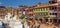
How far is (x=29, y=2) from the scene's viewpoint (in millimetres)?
1739

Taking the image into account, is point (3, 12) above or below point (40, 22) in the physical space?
above

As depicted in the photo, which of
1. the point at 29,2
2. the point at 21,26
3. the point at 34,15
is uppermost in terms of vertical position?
the point at 29,2

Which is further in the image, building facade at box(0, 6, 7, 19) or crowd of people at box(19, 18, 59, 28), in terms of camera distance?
building facade at box(0, 6, 7, 19)

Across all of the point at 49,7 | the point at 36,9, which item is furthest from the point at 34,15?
the point at 49,7

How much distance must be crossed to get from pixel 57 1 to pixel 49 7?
10cm

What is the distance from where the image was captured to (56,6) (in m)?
1.59

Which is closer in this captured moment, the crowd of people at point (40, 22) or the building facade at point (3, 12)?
the crowd of people at point (40, 22)

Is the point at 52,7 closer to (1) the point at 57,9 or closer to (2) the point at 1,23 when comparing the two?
(1) the point at 57,9

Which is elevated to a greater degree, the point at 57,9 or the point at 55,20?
the point at 57,9

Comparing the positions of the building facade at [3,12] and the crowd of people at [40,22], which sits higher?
the building facade at [3,12]

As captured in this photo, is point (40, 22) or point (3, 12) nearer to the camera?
point (40, 22)

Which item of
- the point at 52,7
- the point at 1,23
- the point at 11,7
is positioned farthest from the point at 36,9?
the point at 1,23

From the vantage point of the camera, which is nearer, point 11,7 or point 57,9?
point 57,9

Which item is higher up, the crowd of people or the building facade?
the building facade
